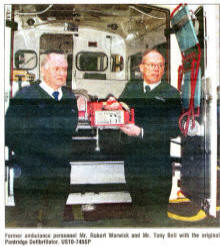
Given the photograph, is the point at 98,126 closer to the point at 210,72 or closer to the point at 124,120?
the point at 124,120

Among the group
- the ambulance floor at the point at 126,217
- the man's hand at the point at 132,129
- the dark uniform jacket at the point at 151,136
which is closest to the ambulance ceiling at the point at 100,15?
the dark uniform jacket at the point at 151,136

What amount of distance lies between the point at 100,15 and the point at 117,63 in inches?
9.6

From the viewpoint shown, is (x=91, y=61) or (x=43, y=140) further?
(x=91, y=61)

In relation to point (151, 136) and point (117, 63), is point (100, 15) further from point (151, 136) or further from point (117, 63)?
point (151, 136)

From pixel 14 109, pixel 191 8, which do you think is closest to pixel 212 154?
pixel 191 8

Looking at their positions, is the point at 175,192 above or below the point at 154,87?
below

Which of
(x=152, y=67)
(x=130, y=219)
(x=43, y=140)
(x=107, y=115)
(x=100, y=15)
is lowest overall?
(x=130, y=219)

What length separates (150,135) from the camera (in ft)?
6.23

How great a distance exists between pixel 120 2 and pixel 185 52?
0.39 metres

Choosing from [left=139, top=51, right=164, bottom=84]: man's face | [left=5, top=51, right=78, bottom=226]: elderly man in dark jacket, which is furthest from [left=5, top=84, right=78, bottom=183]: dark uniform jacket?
[left=139, top=51, right=164, bottom=84]: man's face

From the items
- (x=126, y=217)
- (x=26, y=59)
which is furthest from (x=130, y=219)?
(x=26, y=59)

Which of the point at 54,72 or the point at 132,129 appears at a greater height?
the point at 54,72
